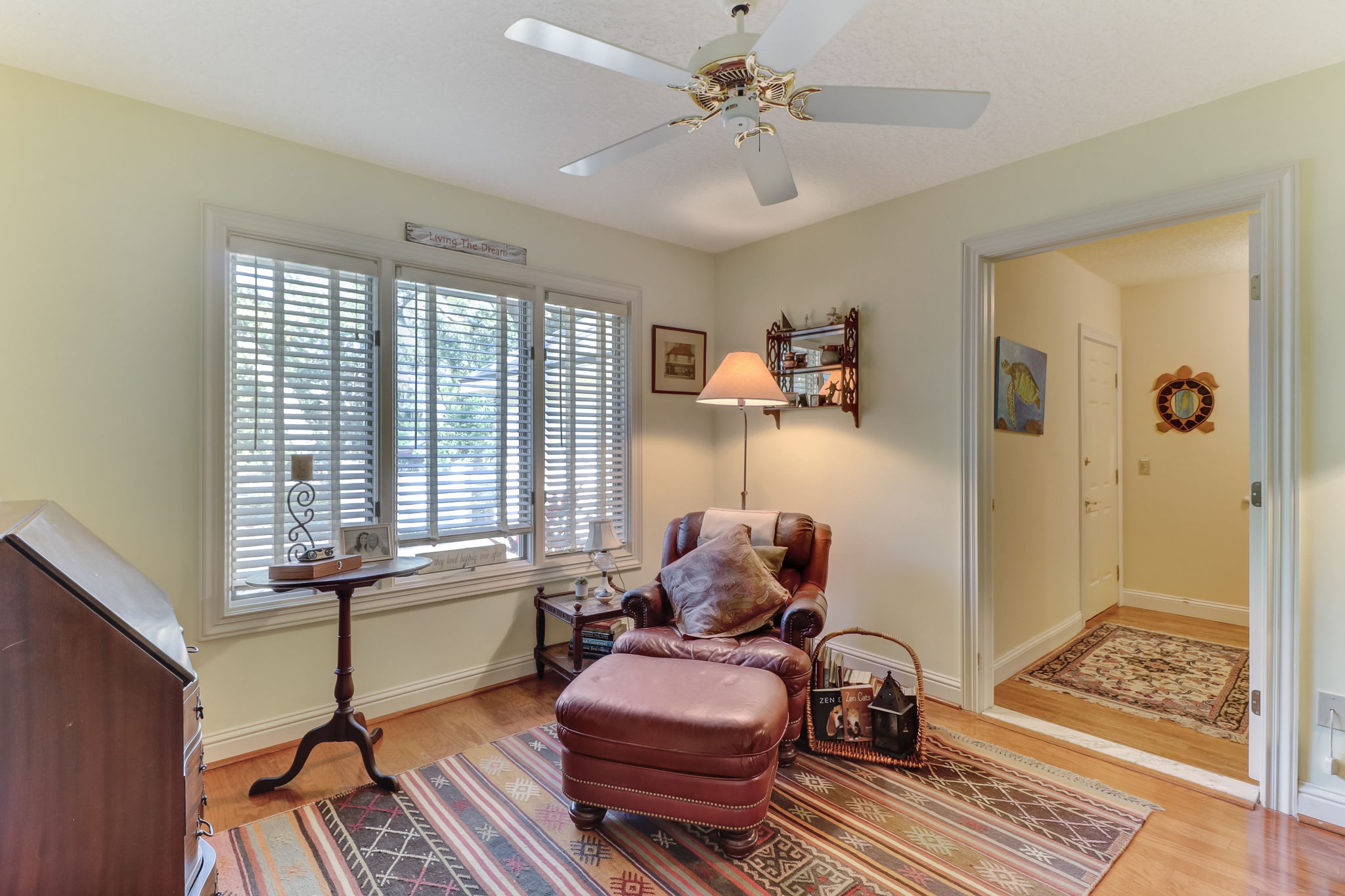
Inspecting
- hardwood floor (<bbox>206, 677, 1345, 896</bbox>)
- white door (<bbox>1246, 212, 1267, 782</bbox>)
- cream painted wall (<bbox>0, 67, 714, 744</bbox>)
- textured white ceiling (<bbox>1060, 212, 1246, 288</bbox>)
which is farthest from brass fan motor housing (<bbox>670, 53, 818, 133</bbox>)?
Answer: textured white ceiling (<bbox>1060, 212, 1246, 288</bbox>)

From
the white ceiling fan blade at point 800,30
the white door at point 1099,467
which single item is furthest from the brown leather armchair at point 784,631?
the white door at point 1099,467

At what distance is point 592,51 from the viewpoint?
145 cm

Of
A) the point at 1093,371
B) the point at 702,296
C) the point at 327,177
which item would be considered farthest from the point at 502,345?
the point at 1093,371

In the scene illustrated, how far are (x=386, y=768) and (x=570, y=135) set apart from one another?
2.67m

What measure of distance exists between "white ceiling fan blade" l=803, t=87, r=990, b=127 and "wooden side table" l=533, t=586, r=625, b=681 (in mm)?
2310

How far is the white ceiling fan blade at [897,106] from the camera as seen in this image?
1539 mm

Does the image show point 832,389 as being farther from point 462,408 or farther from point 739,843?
point 739,843

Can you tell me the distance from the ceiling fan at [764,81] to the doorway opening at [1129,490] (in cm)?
206

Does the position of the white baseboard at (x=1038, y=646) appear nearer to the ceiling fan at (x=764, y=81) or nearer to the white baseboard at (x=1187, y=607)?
the white baseboard at (x=1187, y=607)

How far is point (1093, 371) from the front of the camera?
4.53 metres

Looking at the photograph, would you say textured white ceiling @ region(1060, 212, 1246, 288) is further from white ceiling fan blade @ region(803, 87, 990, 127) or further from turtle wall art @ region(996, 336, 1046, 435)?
white ceiling fan blade @ region(803, 87, 990, 127)

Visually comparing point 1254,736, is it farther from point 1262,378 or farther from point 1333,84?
point 1333,84

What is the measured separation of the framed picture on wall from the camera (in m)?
3.99

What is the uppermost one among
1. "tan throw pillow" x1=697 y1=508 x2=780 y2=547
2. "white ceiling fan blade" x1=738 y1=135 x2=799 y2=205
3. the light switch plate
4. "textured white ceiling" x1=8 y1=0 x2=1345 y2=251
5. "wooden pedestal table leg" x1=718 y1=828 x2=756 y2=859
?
"textured white ceiling" x1=8 y1=0 x2=1345 y2=251
